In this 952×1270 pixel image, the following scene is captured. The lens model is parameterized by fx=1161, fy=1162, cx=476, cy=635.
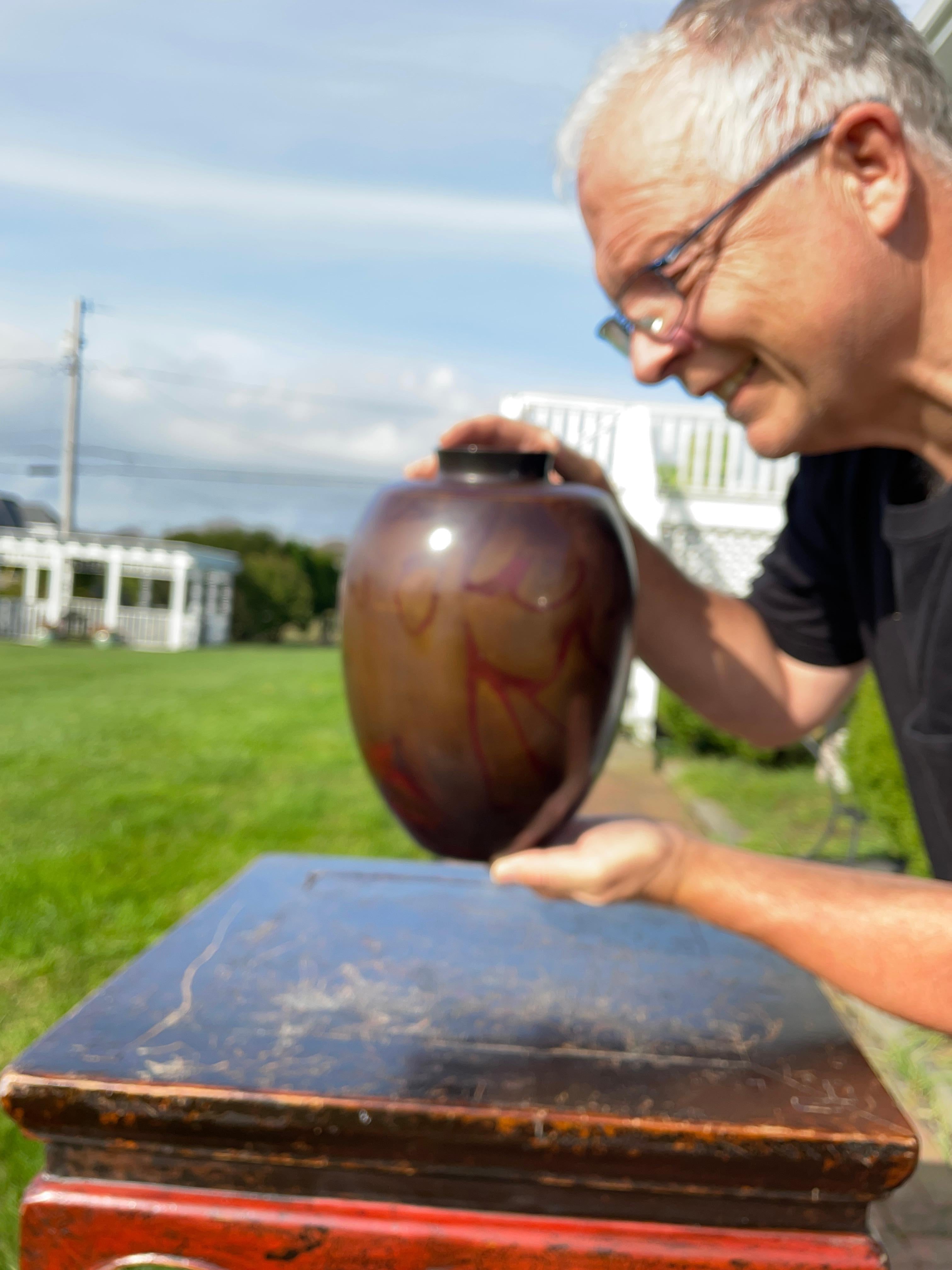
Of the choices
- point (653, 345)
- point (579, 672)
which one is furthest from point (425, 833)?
point (653, 345)

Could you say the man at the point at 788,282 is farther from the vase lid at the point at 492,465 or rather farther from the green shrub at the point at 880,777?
the green shrub at the point at 880,777

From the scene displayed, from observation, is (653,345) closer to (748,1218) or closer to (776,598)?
(776,598)

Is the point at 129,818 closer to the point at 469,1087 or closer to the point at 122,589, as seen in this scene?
the point at 469,1087

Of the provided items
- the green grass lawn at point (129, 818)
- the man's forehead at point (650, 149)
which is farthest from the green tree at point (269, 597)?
the man's forehead at point (650, 149)

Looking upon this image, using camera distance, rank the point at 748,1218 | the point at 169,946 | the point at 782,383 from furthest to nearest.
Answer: the point at 169,946 < the point at 782,383 < the point at 748,1218

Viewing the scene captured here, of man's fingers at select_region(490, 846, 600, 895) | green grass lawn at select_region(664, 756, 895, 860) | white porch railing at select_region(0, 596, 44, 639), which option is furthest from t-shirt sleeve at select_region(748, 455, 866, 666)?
white porch railing at select_region(0, 596, 44, 639)

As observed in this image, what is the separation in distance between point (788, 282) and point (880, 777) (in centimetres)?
363

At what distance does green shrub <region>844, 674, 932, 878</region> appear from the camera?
4281 mm

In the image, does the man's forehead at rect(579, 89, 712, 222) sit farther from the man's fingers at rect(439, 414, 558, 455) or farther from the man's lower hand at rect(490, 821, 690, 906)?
the man's lower hand at rect(490, 821, 690, 906)

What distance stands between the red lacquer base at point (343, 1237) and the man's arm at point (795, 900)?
25cm

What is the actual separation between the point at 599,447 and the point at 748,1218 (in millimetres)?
8364

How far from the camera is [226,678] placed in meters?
14.8

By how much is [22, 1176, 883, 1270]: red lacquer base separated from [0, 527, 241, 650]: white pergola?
2400 cm

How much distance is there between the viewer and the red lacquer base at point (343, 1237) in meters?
1.11
